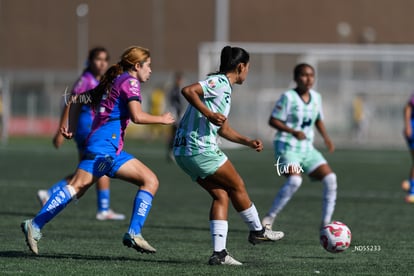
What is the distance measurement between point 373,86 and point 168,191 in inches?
848

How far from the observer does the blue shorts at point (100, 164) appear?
9398 millimetres

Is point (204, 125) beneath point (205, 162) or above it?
above

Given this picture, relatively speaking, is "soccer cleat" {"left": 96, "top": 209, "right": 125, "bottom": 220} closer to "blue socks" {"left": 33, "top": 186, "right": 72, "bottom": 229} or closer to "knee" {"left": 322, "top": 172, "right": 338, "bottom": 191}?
"knee" {"left": 322, "top": 172, "right": 338, "bottom": 191}

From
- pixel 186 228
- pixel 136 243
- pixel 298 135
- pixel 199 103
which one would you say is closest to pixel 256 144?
pixel 199 103

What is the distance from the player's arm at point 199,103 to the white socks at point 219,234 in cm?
98

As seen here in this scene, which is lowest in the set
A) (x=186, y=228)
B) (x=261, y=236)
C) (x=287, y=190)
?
(x=186, y=228)

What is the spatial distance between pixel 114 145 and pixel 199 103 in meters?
1.22

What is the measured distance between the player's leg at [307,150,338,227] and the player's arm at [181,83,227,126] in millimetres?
3566

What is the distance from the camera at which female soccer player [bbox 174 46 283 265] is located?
29.4 ft

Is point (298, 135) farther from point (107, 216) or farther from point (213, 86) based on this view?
point (213, 86)

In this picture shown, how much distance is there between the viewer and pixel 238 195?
361 inches

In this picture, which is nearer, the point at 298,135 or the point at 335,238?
the point at 335,238

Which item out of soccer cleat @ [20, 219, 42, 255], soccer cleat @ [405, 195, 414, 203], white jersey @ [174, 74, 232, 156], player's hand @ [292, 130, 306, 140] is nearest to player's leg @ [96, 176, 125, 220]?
player's hand @ [292, 130, 306, 140]

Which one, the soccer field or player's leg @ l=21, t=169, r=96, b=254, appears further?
player's leg @ l=21, t=169, r=96, b=254
